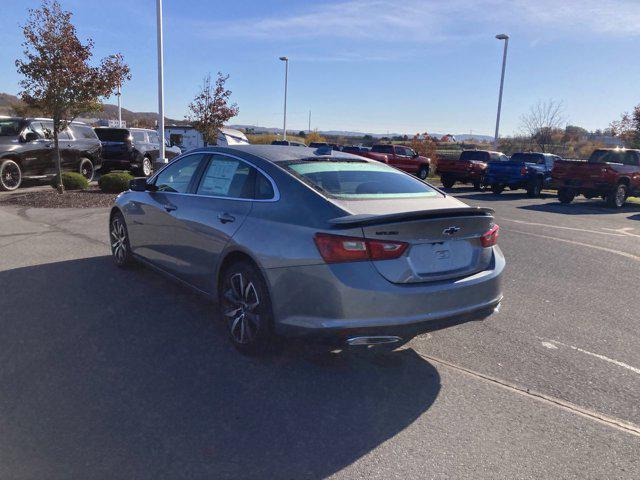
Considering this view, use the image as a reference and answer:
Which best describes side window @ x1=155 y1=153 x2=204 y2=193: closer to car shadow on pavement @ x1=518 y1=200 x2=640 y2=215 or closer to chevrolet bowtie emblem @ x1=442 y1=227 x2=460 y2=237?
chevrolet bowtie emblem @ x1=442 y1=227 x2=460 y2=237

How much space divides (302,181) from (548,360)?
241cm

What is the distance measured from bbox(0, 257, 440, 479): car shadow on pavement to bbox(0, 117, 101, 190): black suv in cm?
1025

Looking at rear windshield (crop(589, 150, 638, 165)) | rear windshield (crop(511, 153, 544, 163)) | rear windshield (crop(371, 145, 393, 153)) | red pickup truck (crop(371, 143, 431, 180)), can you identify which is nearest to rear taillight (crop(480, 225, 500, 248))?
rear windshield (crop(589, 150, 638, 165))

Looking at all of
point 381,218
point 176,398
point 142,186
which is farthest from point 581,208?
point 176,398

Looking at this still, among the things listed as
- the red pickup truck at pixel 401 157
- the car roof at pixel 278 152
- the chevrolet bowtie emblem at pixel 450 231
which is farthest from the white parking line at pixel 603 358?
the red pickup truck at pixel 401 157

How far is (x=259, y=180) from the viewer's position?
405cm

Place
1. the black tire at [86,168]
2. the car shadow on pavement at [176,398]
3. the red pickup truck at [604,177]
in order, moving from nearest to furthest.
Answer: the car shadow on pavement at [176,398] → the black tire at [86,168] → the red pickup truck at [604,177]

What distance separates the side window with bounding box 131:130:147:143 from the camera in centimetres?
1919

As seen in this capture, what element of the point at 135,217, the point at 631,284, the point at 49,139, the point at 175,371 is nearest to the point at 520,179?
the point at 631,284

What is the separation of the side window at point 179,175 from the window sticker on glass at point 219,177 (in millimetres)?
297

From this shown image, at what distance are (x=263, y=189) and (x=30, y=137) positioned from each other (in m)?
12.6

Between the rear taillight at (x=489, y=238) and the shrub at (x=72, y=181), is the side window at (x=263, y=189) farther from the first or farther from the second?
the shrub at (x=72, y=181)

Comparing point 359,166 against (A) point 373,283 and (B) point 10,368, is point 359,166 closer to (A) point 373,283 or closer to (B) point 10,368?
(A) point 373,283

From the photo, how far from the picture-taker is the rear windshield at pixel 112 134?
18672mm
